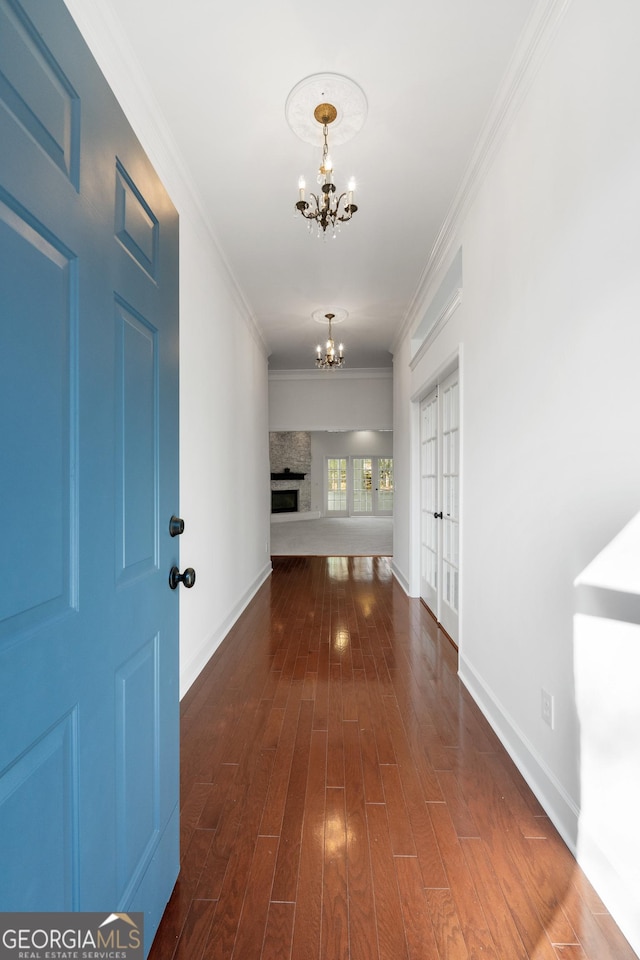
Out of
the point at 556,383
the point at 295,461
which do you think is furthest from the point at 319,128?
the point at 295,461

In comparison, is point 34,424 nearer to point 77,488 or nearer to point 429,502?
point 77,488

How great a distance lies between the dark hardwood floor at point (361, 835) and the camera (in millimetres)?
1318

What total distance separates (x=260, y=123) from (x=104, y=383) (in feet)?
6.92

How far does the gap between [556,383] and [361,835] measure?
1815mm

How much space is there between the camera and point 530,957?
49.7 inches

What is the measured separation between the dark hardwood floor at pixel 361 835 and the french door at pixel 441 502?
904mm

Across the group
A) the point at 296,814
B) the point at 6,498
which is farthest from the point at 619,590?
the point at 6,498

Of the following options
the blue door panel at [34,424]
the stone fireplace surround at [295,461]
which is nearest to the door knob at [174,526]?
→ the blue door panel at [34,424]

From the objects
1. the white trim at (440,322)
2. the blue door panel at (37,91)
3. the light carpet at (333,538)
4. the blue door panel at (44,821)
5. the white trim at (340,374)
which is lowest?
the light carpet at (333,538)

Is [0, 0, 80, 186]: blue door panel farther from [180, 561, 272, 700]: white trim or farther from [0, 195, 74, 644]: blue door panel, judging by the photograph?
→ [180, 561, 272, 700]: white trim

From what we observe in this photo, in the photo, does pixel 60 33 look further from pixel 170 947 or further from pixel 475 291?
pixel 475 291

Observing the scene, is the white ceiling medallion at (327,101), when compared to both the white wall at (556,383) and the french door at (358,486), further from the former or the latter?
the french door at (358,486)

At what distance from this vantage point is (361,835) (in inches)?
67.1

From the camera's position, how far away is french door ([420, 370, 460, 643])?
3.73 m
